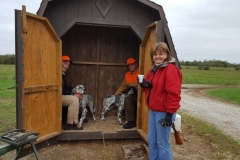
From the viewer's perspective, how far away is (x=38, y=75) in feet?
12.8

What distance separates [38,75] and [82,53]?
236 centimetres

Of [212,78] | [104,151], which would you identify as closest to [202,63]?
[212,78]

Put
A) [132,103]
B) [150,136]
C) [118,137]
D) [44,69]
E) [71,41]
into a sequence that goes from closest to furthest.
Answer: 1. [150,136]
2. [44,69]
3. [118,137]
4. [132,103]
5. [71,41]

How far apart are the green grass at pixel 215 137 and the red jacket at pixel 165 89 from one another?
228 cm

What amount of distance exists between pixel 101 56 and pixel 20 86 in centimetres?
304

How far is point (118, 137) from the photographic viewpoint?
4.91m

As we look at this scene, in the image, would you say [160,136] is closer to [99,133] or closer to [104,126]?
[99,133]

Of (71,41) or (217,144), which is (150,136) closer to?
(217,144)

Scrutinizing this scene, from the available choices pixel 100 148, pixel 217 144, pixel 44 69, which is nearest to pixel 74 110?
pixel 100 148

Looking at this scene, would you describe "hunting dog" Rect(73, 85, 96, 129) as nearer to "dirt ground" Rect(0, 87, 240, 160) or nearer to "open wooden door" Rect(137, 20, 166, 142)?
"dirt ground" Rect(0, 87, 240, 160)

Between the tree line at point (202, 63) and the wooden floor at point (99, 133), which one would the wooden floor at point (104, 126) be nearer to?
the wooden floor at point (99, 133)

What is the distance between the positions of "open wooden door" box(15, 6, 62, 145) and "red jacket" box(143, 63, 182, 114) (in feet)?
6.15

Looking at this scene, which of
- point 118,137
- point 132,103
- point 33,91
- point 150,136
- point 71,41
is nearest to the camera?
point 150,136

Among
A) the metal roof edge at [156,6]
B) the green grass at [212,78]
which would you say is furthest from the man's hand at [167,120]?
the green grass at [212,78]
